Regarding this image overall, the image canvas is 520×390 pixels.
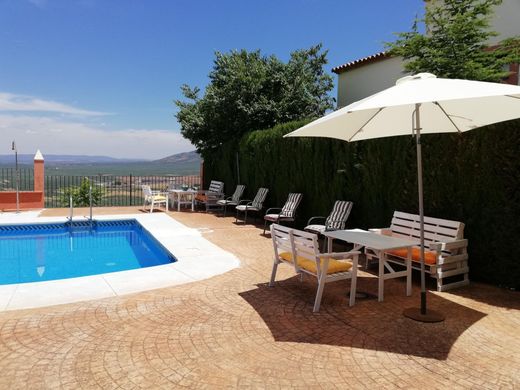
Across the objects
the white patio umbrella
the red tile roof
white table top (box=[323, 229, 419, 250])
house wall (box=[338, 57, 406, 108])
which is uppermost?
the red tile roof

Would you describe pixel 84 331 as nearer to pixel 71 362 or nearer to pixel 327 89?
pixel 71 362

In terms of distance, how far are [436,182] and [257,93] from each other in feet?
31.6

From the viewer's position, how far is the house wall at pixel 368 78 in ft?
41.1

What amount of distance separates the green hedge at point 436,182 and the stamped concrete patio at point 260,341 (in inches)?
32.2

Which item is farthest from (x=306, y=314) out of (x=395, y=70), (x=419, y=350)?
(x=395, y=70)

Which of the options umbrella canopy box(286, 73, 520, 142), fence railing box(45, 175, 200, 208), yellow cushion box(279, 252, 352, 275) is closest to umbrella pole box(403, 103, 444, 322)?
umbrella canopy box(286, 73, 520, 142)

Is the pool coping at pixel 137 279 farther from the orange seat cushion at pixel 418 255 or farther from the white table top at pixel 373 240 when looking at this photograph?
the orange seat cushion at pixel 418 255

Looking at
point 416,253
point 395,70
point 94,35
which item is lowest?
point 416,253

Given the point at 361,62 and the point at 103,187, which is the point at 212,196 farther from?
the point at 361,62

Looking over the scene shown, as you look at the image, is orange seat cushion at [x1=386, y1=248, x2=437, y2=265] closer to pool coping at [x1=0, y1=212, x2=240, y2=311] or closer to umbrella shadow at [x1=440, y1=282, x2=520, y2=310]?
umbrella shadow at [x1=440, y1=282, x2=520, y2=310]

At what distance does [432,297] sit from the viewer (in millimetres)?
5199

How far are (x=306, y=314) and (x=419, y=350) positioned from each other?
1338 mm

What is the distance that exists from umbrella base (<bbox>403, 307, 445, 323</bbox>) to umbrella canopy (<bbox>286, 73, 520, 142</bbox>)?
7.94 ft

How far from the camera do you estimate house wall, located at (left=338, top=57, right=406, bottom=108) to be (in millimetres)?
12533
